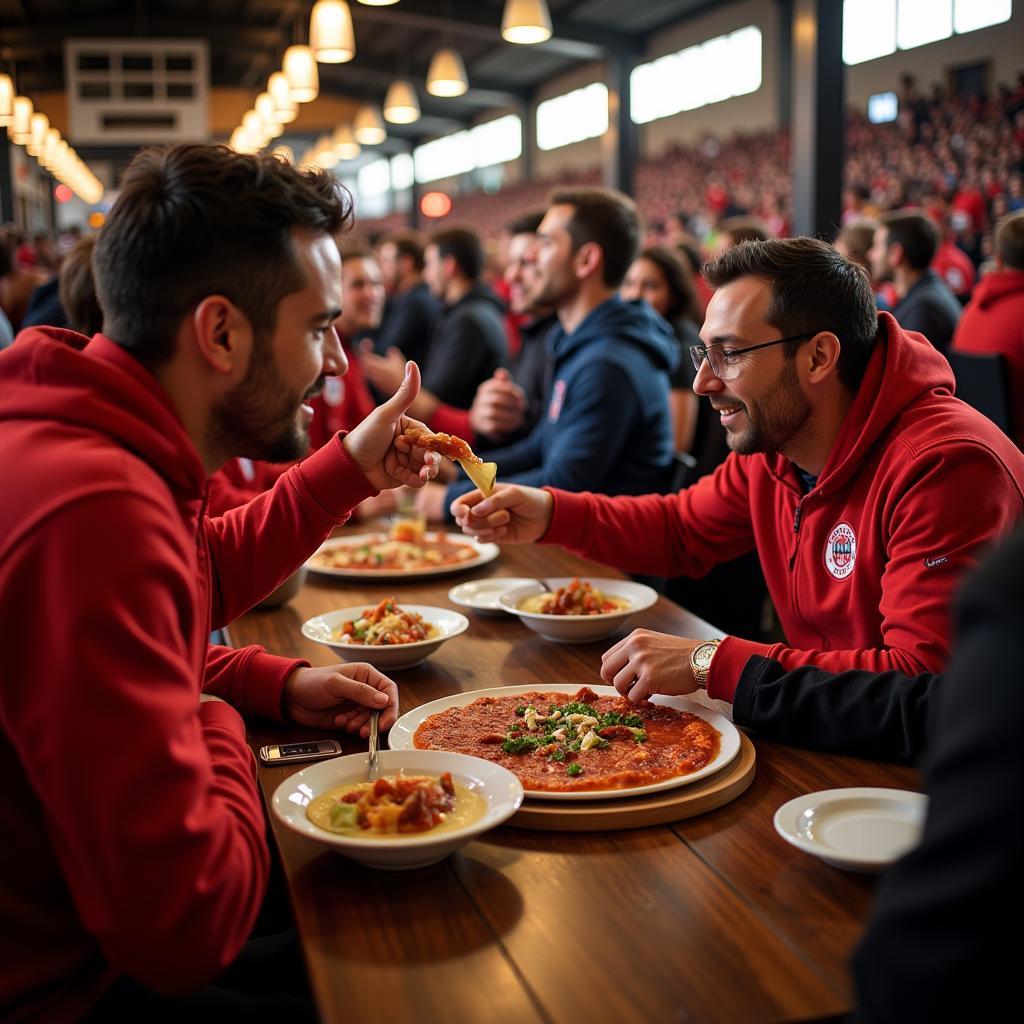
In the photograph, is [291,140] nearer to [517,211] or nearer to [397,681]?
[517,211]

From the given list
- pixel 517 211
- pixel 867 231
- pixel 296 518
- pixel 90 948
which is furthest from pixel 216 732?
pixel 517 211

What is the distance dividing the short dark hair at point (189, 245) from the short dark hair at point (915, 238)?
514 centimetres

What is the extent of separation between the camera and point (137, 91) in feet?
46.8

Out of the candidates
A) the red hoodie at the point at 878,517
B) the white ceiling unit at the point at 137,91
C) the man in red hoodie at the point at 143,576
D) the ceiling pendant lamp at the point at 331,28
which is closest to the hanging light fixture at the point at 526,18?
the ceiling pendant lamp at the point at 331,28

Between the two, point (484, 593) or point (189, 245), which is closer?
point (189, 245)

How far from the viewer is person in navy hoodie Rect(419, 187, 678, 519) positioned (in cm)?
345

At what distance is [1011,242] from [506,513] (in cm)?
377

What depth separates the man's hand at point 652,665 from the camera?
1.74 meters

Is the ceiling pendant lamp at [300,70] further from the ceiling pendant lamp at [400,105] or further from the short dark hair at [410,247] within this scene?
the short dark hair at [410,247]

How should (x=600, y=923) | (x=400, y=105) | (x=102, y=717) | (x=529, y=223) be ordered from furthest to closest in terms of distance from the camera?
(x=400, y=105) → (x=529, y=223) → (x=600, y=923) → (x=102, y=717)

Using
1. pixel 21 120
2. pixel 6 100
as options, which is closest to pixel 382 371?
pixel 6 100

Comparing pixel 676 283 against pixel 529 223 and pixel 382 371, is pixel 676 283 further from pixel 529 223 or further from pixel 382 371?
pixel 382 371

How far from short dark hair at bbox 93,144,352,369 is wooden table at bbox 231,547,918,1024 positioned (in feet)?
2.22

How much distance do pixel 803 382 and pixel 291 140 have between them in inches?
969
